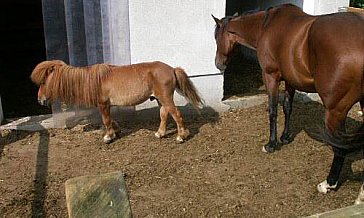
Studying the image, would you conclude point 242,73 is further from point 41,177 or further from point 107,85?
point 41,177

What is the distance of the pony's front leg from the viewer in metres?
4.46

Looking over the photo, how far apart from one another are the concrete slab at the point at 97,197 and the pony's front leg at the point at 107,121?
3.27 meters

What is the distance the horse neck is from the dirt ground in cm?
106

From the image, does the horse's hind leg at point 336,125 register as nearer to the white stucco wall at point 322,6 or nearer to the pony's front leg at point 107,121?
the pony's front leg at point 107,121

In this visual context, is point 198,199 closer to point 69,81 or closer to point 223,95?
point 69,81

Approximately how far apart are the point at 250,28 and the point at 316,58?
1.28 metres

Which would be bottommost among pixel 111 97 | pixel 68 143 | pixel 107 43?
pixel 68 143

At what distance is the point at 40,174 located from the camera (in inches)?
154

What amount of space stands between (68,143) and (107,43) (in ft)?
4.03

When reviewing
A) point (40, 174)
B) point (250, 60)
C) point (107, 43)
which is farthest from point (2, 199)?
point (250, 60)

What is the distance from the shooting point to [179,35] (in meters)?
5.14

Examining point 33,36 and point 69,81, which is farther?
point 33,36

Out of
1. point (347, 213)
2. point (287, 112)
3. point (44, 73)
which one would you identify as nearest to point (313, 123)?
point (287, 112)

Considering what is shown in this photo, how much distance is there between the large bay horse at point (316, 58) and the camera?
10.2 ft
